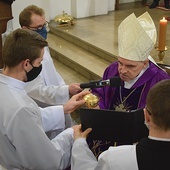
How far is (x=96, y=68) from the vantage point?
444cm

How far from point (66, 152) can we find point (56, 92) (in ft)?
3.16

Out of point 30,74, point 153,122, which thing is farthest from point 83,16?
point 153,122

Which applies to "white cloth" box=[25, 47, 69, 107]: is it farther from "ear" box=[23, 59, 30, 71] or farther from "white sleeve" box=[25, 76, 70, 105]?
"ear" box=[23, 59, 30, 71]

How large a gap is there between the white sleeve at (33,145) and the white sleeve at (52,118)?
1.16ft

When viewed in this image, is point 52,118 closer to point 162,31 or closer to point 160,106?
point 160,106

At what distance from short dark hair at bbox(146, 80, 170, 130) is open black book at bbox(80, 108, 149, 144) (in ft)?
1.68

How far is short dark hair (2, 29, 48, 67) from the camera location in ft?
6.12

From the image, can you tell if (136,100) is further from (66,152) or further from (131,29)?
(66,152)

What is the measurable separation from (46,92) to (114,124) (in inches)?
45.7

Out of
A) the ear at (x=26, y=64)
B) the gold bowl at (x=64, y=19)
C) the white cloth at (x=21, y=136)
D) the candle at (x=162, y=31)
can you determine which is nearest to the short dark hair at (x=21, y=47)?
the ear at (x=26, y=64)

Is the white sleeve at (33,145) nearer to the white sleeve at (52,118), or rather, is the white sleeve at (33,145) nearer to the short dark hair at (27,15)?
the white sleeve at (52,118)

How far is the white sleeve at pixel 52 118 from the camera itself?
2389 mm

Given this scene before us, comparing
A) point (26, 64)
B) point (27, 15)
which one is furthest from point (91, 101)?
point (27, 15)

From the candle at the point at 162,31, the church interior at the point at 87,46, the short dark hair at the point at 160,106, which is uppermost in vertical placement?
the short dark hair at the point at 160,106
